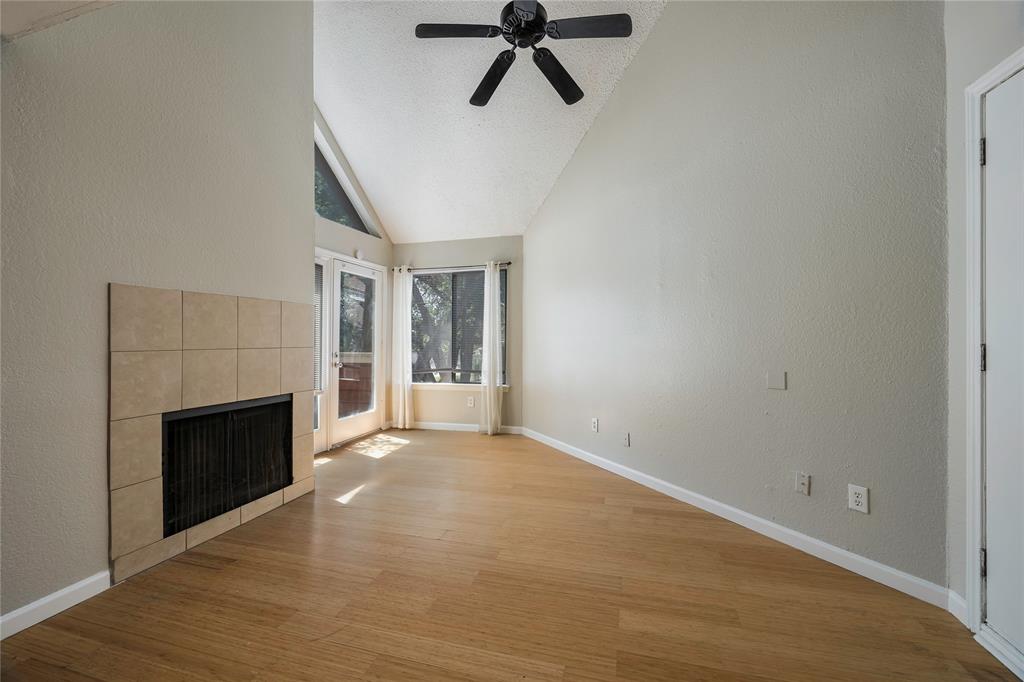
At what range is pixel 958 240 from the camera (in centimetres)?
165

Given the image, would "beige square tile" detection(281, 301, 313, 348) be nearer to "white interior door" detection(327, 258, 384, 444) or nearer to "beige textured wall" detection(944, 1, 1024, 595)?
"white interior door" detection(327, 258, 384, 444)

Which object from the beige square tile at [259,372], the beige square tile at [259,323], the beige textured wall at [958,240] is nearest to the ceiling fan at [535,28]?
the beige textured wall at [958,240]

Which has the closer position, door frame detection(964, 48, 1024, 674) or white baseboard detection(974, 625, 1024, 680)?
white baseboard detection(974, 625, 1024, 680)

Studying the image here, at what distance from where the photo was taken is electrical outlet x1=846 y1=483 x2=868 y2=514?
1936 mm

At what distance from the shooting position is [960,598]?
162 cm

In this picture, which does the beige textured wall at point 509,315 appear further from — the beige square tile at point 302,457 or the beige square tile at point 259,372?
the beige square tile at point 259,372

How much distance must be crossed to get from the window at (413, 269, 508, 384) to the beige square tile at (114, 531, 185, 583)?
3408 millimetres

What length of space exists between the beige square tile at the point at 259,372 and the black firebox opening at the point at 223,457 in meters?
0.07

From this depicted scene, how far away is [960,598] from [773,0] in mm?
2994

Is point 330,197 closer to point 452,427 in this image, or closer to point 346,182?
point 346,182

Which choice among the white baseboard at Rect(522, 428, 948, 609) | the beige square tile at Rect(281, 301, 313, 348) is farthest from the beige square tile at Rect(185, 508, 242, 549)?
the white baseboard at Rect(522, 428, 948, 609)

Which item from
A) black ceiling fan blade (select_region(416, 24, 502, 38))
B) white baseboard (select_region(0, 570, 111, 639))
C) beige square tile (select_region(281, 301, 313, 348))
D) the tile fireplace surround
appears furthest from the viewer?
beige square tile (select_region(281, 301, 313, 348))

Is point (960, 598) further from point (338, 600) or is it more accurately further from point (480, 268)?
point (480, 268)

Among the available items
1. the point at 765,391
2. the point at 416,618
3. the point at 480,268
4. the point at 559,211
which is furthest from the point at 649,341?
the point at 480,268
